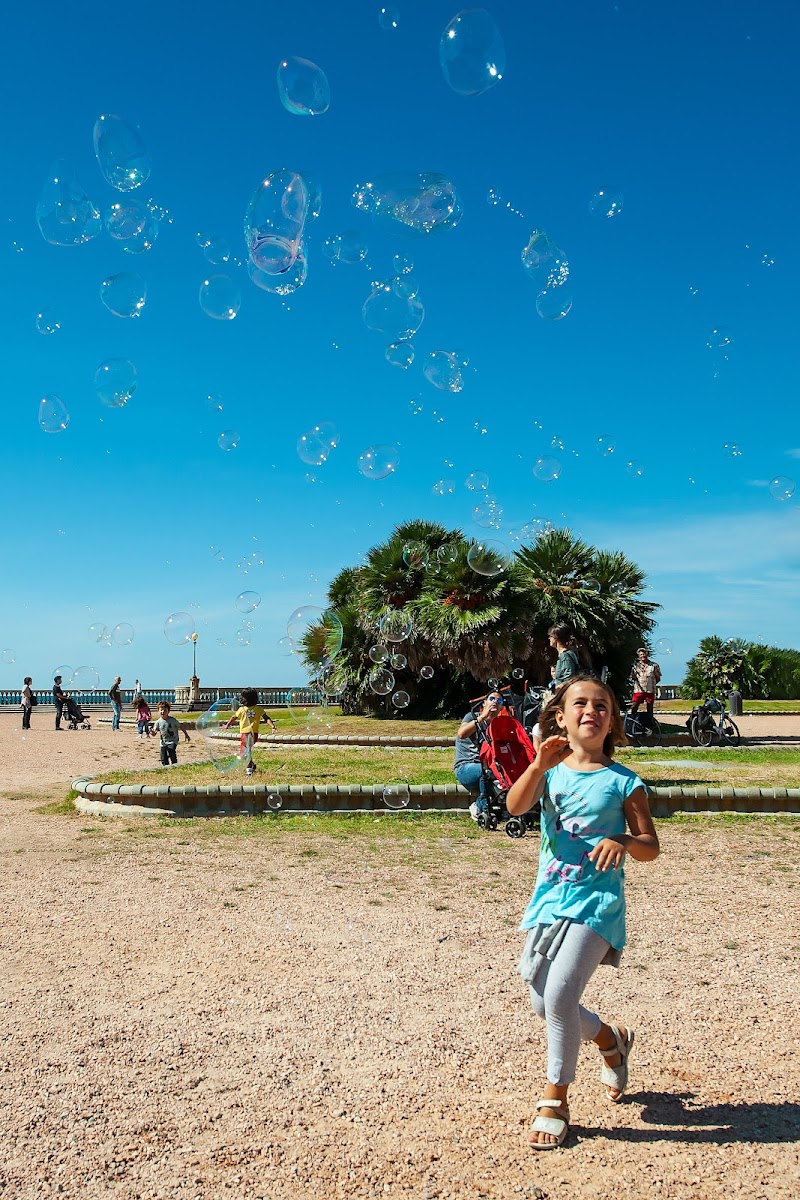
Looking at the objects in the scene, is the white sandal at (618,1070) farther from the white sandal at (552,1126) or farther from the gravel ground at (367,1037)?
the white sandal at (552,1126)

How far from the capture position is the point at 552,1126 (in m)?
3.02

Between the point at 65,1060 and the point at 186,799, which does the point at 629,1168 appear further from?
the point at 186,799

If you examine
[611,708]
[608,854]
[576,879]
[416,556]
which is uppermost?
[416,556]

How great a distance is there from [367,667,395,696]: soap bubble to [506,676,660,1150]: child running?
56.9ft

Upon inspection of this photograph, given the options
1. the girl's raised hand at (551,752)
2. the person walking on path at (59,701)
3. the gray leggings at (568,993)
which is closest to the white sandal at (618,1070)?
the gray leggings at (568,993)

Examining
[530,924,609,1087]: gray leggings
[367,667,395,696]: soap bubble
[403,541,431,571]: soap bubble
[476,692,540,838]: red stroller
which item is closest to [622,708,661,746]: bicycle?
[367,667,395,696]: soap bubble

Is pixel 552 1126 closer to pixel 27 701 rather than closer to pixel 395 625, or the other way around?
pixel 395 625

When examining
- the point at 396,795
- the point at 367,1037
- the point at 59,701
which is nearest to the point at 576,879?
the point at 367,1037

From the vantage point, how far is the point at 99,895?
21.4 ft

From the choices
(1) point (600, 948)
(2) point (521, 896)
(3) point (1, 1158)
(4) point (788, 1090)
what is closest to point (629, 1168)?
(1) point (600, 948)

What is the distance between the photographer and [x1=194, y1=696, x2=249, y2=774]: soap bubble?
11.9 meters

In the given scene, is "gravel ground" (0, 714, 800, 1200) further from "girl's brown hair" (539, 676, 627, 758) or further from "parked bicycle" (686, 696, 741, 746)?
"parked bicycle" (686, 696, 741, 746)

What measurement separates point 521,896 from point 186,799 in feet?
16.5

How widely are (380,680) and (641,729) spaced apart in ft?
22.9
